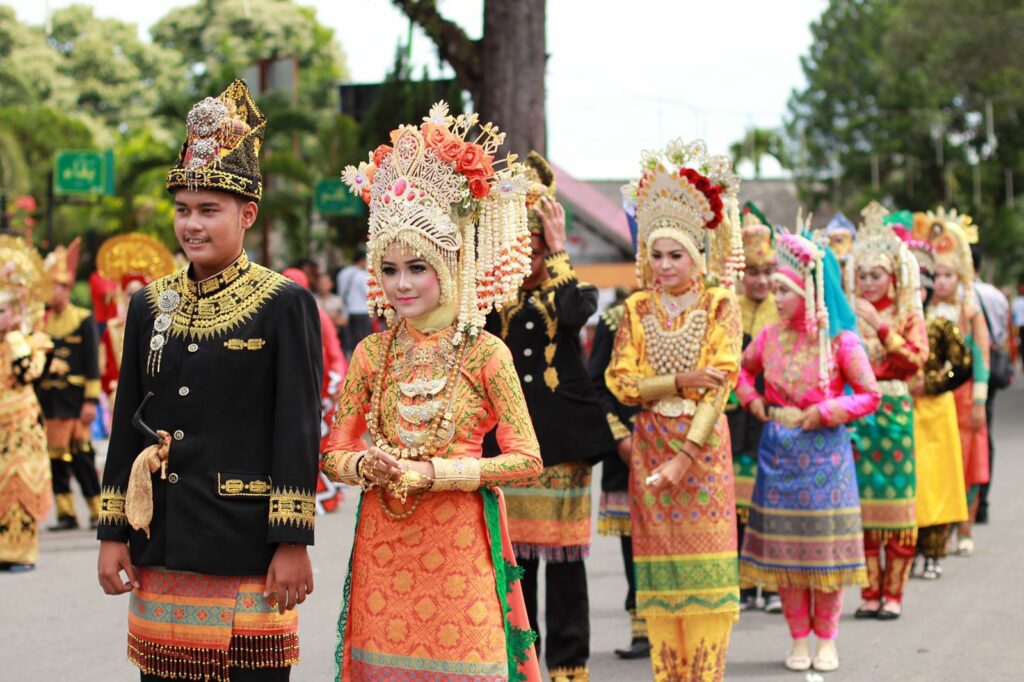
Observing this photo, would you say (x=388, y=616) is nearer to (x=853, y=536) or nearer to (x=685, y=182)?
(x=685, y=182)

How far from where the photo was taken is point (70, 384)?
11336mm

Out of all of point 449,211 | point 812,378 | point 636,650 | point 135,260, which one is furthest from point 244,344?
point 135,260

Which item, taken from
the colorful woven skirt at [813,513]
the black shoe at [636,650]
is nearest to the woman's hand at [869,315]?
the colorful woven skirt at [813,513]

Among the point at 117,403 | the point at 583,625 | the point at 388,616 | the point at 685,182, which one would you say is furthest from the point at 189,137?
the point at 583,625

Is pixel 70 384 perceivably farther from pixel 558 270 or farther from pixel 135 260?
pixel 558 270

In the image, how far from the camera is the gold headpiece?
9602 mm

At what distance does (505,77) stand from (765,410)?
6.57 metres

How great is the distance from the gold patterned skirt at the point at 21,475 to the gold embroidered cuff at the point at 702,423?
17.6 ft

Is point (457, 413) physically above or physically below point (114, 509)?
above

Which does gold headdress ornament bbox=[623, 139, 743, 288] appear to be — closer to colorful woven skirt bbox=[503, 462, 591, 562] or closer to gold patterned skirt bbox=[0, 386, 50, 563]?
colorful woven skirt bbox=[503, 462, 591, 562]

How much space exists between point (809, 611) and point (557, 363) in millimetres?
1969

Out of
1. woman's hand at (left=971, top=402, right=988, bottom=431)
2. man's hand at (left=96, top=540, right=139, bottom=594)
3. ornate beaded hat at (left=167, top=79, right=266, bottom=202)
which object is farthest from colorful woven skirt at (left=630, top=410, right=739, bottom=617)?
woman's hand at (left=971, top=402, right=988, bottom=431)

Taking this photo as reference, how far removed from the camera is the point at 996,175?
43.8 meters

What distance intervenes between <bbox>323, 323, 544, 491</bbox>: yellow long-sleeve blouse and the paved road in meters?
2.67
